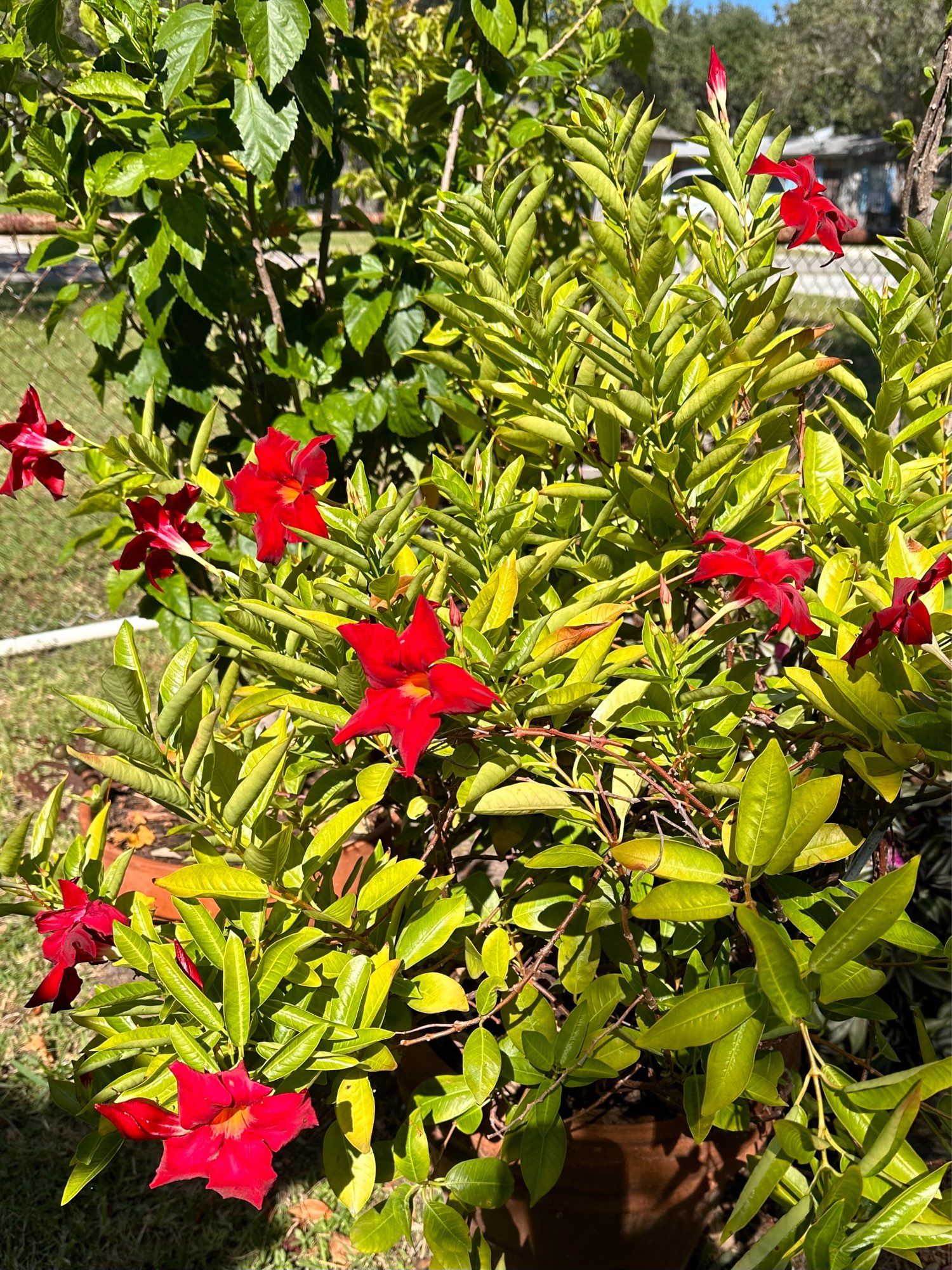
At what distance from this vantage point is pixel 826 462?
1.25m

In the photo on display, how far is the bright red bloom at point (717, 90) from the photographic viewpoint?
4.08 ft

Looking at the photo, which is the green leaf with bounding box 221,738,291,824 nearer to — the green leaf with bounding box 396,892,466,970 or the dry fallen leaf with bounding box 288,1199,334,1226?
the green leaf with bounding box 396,892,466,970

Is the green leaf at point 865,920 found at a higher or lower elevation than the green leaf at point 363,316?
lower

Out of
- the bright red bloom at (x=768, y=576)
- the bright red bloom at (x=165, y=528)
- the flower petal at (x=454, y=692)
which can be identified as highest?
the bright red bloom at (x=768, y=576)

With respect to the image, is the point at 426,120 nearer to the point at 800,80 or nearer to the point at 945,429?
the point at 945,429

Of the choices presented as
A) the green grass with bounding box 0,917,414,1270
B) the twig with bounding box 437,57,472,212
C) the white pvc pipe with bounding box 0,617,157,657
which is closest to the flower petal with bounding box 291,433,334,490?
the twig with bounding box 437,57,472,212

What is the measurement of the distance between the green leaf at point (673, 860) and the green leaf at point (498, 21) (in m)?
1.42

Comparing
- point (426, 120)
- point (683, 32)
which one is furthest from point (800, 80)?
point (426, 120)

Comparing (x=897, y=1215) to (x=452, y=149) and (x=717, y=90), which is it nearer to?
(x=717, y=90)

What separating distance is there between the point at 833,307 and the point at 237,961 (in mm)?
985

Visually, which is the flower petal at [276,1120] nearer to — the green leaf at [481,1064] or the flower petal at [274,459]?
the green leaf at [481,1064]

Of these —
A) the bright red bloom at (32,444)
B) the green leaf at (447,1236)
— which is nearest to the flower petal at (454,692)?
the green leaf at (447,1236)

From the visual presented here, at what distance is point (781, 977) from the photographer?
75 cm

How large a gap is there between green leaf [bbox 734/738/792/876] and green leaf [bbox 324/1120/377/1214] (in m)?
0.56
